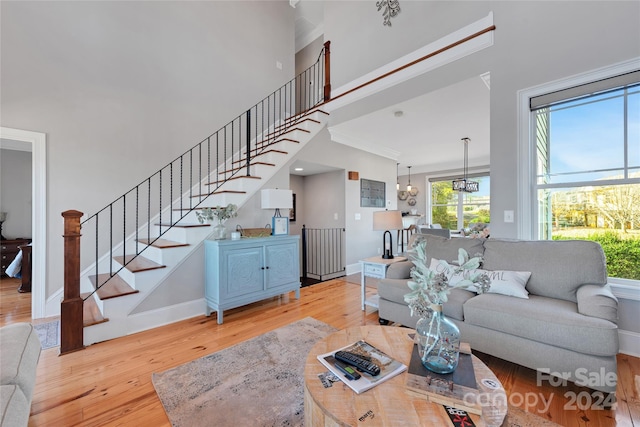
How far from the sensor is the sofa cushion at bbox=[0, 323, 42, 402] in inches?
45.8

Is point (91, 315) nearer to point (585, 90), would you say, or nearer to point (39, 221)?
point (39, 221)

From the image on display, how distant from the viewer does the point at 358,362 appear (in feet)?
4.10

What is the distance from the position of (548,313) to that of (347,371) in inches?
62.0

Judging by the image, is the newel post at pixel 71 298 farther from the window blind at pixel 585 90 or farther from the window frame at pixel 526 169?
the window blind at pixel 585 90

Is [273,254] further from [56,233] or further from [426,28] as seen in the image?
[426,28]

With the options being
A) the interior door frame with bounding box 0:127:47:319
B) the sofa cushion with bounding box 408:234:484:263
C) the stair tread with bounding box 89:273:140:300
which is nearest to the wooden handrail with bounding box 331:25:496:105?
the sofa cushion with bounding box 408:234:484:263

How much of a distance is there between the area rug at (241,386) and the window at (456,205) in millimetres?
6472

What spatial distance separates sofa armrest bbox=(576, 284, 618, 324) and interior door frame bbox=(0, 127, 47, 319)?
16.8 feet

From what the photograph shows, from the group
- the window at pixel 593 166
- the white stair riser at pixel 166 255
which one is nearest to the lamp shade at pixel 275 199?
the white stair riser at pixel 166 255

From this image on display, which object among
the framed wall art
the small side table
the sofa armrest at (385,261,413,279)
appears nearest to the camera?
the sofa armrest at (385,261,413,279)

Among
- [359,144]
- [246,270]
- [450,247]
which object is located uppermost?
[359,144]

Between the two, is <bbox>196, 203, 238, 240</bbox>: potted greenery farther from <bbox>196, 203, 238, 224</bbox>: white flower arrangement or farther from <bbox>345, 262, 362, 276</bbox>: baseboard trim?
<bbox>345, 262, 362, 276</bbox>: baseboard trim

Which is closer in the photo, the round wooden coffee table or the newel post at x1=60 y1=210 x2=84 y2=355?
the round wooden coffee table

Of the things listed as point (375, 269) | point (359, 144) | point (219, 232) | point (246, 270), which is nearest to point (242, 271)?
point (246, 270)
